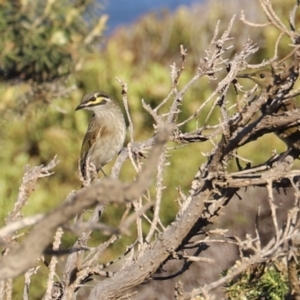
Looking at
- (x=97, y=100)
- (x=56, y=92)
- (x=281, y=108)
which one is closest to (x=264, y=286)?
(x=281, y=108)

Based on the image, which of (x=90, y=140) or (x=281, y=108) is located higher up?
(x=281, y=108)

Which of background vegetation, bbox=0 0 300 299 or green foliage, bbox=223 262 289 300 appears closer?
green foliage, bbox=223 262 289 300

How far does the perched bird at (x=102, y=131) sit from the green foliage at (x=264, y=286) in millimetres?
3073

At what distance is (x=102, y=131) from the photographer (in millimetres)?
5824

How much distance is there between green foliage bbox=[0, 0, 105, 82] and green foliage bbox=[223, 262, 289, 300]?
20.4 ft

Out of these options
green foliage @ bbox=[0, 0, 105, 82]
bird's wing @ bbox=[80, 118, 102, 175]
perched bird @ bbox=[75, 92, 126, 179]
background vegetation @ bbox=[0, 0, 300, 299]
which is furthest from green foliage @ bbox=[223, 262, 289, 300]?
green foliage @ bbox=[0, 0, 105, 82]

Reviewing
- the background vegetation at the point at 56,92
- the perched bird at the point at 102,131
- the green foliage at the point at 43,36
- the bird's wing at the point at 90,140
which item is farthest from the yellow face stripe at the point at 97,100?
the green foliage at the point at 43,36

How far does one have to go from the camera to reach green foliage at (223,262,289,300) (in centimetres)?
258

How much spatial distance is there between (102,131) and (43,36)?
3.46 metres

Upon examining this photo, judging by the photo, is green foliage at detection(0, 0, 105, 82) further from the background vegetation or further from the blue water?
the blue water

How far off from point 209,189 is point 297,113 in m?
0.32

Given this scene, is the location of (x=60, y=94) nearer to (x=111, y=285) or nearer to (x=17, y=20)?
(x=17, y=20)

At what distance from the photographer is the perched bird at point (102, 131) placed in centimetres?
570

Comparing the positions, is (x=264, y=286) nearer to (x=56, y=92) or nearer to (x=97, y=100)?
(x=97, y=100)
